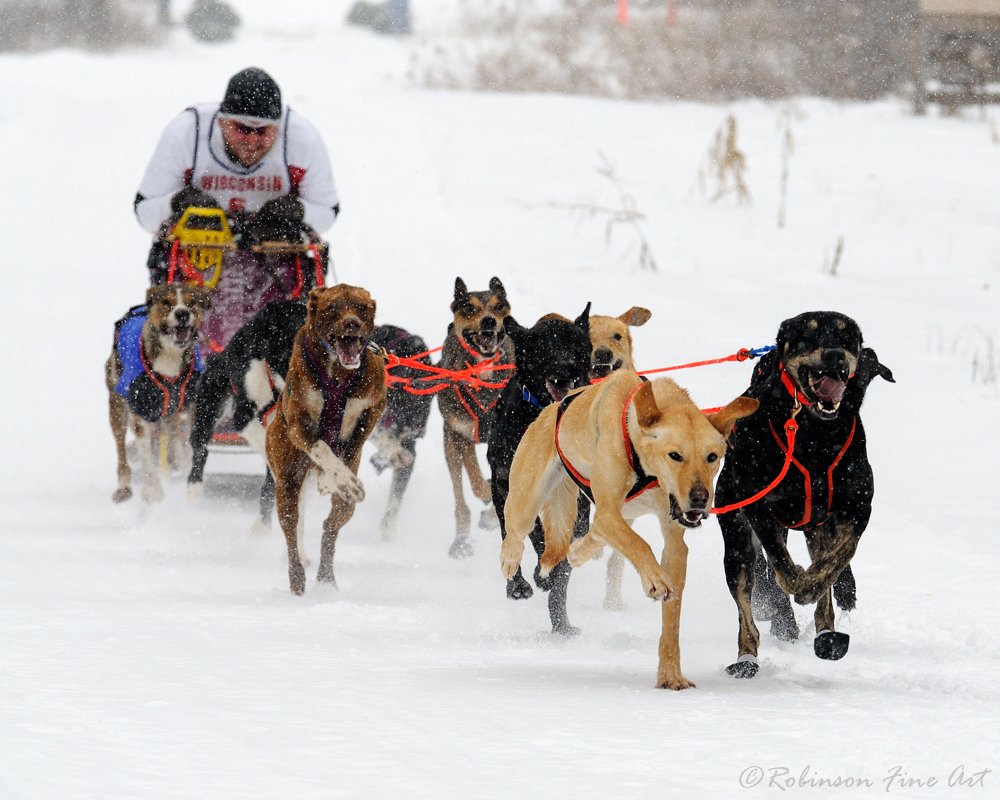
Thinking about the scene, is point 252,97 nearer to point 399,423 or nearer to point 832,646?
point 399,423

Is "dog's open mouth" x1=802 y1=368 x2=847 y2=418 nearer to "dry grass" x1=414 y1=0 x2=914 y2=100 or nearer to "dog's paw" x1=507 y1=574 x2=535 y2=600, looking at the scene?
"dog's paw" x1=507 y1=574 x2=535 y2=600

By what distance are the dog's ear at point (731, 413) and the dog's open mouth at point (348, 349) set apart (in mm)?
2073

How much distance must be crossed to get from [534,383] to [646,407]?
4.86ft

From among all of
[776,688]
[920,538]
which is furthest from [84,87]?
[776,688]

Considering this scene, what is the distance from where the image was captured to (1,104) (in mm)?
20188

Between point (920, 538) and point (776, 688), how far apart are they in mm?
2605

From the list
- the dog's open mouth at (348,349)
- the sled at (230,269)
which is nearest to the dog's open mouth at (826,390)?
the dog's open mouth at (348,349)

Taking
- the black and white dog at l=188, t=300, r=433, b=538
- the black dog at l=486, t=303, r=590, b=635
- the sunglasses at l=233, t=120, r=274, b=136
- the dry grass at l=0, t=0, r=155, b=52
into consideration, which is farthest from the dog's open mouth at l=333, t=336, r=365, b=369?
the dry grass at l=0, t=0, r=155, b=52

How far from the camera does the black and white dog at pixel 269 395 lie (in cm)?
645

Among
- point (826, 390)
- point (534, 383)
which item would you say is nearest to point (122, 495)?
point (534, 383)

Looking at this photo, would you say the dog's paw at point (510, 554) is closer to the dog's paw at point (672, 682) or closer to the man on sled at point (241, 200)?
the dog's paw at point (672, 682)

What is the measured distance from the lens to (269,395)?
658 centimetres

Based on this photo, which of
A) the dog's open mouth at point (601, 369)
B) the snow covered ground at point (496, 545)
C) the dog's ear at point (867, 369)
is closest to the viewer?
the snow covered ground at point (496, 545)

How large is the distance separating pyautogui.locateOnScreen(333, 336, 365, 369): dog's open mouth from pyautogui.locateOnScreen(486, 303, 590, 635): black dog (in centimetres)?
64
